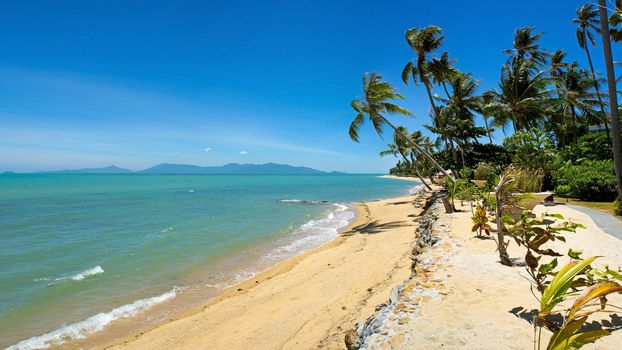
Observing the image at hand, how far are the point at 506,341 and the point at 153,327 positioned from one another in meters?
6.42

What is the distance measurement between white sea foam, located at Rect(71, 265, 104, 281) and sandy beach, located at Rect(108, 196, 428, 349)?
14.2 ft

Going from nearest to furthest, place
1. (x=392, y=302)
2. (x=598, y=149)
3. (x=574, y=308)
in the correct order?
(x=574, y=308)
(x=392, y=302)
(x=598, y=149)

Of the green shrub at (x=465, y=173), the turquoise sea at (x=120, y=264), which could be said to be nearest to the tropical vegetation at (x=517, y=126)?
the green shrub at (x=465, y=173)

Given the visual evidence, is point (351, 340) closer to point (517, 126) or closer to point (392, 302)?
point (392, 302)

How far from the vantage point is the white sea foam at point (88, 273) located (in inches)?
355

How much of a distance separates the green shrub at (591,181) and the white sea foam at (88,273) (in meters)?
19.3

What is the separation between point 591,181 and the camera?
1366 centimetres

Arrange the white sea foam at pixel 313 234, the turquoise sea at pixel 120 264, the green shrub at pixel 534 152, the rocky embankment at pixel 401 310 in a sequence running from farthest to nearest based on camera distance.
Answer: the green shrub at pixel 534 152
the white sea foam at pixel 313 234
the turquoise sea at pixel 120 264
the rocky embankment at pixel 401 310

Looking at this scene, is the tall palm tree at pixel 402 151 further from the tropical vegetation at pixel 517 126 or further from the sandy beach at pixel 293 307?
the sandy beach at pixel 293 307

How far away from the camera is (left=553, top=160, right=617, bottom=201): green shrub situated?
13.3 metres

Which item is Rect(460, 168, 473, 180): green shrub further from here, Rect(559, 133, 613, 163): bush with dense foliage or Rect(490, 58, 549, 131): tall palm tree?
Rect(559, 133, 613, 163): bush with dense foliage

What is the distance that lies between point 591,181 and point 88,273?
19696 millimetres

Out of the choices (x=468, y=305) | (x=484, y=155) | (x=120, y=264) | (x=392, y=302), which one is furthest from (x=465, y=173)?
(x=484, y=155)

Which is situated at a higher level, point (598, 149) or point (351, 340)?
point (598, 149)
